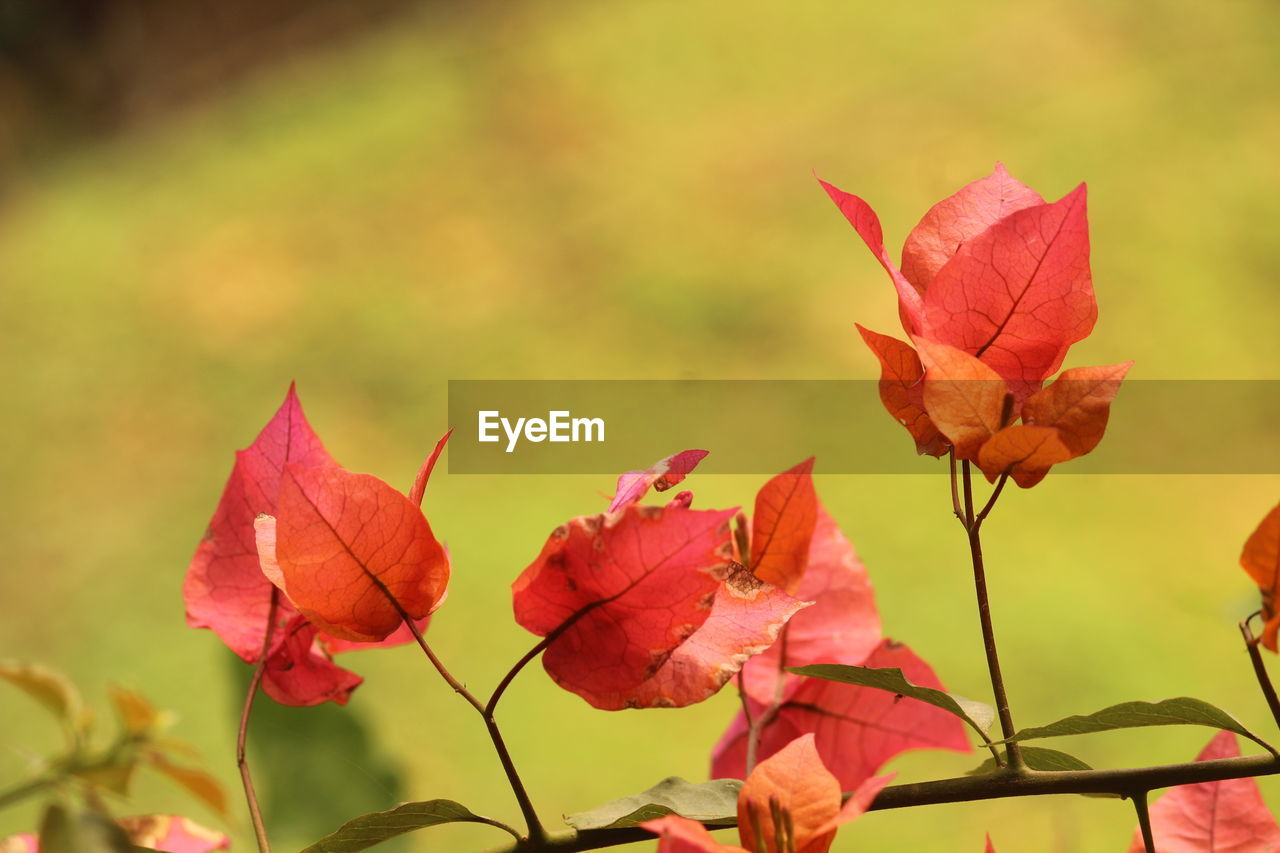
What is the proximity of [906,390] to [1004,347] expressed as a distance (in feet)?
0.06

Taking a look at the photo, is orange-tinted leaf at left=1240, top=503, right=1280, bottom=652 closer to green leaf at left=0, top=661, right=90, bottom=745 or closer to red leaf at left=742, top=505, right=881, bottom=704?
red leaf at left=742, top=505, right=881, bottom=704

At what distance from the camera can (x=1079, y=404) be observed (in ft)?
0.63

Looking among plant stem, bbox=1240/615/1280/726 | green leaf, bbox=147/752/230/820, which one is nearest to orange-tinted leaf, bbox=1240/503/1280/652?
plant stem, bbox=1240/615/1280/726

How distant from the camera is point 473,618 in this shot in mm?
1111

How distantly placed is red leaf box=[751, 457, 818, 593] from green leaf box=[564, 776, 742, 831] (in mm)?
46

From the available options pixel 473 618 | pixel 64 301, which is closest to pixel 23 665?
pixel 473 618

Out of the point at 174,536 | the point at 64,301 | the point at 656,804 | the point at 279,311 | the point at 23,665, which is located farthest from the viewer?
the point at 64,301

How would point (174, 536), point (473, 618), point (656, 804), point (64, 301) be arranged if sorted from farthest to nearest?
point (64, 301) < point (174, 536) < point (473, 618) < point (656, 804)

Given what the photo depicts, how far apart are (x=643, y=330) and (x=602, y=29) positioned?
0.76 meters

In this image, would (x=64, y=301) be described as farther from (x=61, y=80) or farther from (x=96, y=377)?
(x=61, y=80)

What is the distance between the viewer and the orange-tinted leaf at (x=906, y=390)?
0.20 metres

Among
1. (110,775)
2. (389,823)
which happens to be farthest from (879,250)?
(110,775)

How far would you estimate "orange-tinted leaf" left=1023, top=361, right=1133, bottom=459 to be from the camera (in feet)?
0.62

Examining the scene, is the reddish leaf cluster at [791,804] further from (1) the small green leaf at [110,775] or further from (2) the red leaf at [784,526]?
(1) the small green leaf at [110,775]
